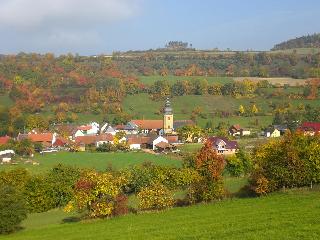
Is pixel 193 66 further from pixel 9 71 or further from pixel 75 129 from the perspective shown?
pixel 75 129

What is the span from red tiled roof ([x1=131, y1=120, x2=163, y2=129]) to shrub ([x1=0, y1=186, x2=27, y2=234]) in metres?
61.1

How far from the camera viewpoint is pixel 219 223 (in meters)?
24.4

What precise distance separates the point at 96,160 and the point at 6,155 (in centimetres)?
1289

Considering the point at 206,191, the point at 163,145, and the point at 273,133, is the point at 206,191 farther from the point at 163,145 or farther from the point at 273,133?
the point at 273,133

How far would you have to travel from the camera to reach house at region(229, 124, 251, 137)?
8112 centimetres

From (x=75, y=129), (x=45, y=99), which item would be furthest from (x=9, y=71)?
(x=75, y=129)

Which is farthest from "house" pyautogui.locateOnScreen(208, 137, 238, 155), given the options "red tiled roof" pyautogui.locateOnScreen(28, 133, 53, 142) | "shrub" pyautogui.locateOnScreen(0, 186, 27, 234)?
"shrub" pyautogui.locateOnScreen(0, 186, 27, 234)

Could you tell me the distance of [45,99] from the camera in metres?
104

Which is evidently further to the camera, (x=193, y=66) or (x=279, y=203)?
(x=193, y=66)

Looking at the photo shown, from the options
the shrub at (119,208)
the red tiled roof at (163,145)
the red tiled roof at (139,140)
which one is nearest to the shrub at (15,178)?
the shrub at (119,208)

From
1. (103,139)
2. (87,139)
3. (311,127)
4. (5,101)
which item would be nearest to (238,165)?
(311,127)

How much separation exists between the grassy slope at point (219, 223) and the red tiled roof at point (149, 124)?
6069cm

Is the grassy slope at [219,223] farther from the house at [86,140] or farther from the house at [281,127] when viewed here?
the house at [281,127]

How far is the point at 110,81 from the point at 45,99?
47.8 ft
